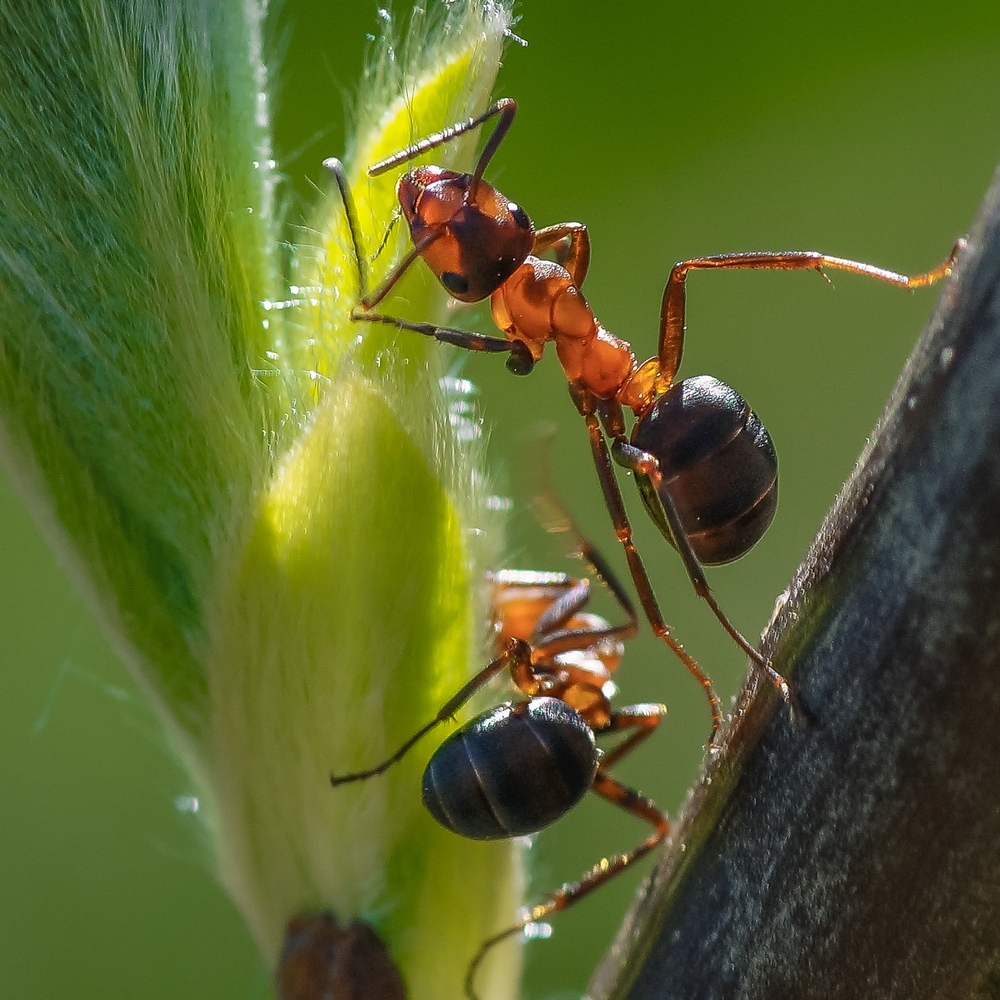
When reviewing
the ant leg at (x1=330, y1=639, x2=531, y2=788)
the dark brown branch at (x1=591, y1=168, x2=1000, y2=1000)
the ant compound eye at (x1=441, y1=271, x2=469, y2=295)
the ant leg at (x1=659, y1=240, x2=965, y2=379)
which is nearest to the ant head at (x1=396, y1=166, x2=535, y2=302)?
the ant compound eye at (x1=441, y1=271, x2=469, y2=295)

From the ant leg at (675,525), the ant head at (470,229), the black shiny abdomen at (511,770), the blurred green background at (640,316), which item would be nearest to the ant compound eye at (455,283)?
the ant head at (470,229)

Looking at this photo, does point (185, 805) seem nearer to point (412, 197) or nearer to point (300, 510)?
point (300, 510)

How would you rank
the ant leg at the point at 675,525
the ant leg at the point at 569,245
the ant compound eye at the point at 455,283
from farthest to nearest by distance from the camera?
1. the ant leg at the point at 569,245
2. the ant compound eye at the point at 455,283
3. the ant leg at the point at 675,525

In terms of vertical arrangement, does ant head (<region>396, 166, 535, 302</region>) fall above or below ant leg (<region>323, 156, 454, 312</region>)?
below

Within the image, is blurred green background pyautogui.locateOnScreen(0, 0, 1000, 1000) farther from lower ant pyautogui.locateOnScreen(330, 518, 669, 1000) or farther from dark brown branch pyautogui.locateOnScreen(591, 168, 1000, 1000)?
dark brown branch pyautogui.locateOnScreen(591, 168, 1000, 1000)

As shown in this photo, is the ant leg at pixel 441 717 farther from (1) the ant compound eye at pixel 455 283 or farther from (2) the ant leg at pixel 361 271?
(1) the ant compound eye at pixel 455 283

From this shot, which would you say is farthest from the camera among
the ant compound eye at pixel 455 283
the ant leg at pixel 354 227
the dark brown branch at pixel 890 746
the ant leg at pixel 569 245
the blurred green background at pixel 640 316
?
the blurred green background at pixel 640 316
